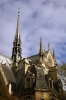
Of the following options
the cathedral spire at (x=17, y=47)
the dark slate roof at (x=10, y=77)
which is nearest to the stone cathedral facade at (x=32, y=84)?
the dark slate roof at (x=10, y=77)

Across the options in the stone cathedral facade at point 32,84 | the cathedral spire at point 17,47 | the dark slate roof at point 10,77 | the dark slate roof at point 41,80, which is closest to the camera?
the stone cathedral facade at point 32,84

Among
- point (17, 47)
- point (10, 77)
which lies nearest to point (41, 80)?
point (10, 77)

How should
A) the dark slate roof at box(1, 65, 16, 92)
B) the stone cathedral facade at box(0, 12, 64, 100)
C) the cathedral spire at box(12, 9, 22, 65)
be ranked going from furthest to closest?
1. the cathedral spire at box(12, 9, 22, 65)
2. the dark slate roof at box(1, 65, 16, 92)
3. the stone cathedral facade at box(0, 12, 64, 100)

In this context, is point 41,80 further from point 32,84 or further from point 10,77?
point 10,77

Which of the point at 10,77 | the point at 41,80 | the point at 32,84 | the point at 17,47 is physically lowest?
the point at 32,84

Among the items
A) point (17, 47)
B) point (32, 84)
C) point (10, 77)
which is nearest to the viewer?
point (32, 84)

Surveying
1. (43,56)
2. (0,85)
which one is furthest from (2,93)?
(43,56)

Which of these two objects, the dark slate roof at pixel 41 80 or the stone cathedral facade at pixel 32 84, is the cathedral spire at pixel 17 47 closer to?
the stone cathedral facade at pixel 32 84

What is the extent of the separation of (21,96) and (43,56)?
44.2 meters

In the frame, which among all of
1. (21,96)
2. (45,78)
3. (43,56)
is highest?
(43,56)

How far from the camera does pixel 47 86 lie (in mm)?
36594

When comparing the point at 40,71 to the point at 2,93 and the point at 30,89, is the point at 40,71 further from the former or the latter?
the point at 2,93

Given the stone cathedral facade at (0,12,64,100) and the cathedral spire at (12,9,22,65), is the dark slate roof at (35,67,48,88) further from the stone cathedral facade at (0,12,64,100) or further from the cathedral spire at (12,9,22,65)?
the cathedral spire at (12,9,22,65)

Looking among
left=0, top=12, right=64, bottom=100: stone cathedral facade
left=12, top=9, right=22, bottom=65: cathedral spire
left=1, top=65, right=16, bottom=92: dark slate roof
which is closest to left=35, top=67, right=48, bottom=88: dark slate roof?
left=0, top=12, right=64, bottom=100: stone cathedral facade
